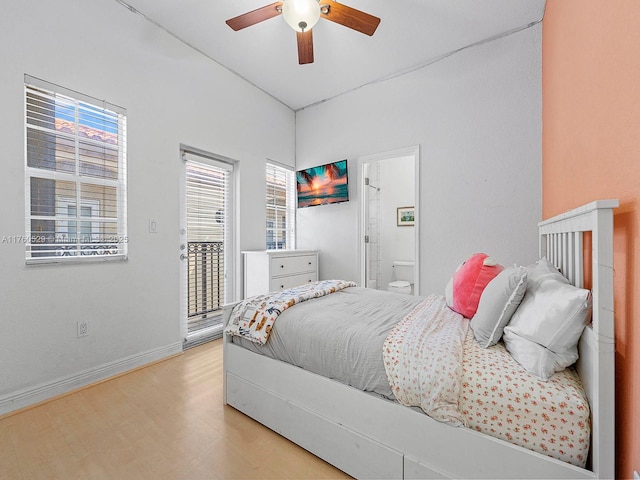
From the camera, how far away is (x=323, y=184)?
3.92 m

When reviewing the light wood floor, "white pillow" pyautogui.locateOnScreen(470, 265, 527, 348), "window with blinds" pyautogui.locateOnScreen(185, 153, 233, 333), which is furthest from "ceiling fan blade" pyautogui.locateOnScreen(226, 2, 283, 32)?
the light wood floor

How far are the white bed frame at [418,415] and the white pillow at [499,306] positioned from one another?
0.75 feet

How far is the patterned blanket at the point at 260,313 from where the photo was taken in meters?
1.66

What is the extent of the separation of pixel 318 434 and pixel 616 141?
66.2 inches

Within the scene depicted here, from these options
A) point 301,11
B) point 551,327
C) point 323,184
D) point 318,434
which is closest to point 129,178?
point 301,11

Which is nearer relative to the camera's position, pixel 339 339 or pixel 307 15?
pixel 339 339

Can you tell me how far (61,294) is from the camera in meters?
2.01

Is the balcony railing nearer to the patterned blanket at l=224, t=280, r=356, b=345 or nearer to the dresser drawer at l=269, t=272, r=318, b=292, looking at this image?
the dresser drawer at l=269, t=272, r=318, b=292

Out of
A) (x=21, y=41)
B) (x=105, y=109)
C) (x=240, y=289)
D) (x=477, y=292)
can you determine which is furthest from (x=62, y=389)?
(x=477, y=292)

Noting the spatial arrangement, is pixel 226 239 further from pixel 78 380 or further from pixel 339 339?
pixel 339 339

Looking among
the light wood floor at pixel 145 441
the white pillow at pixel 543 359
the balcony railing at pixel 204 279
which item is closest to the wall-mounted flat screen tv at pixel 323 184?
the balcony railing at pixel 204 279

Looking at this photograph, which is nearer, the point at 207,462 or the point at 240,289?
the point at 207,462

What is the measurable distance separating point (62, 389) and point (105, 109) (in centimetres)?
209

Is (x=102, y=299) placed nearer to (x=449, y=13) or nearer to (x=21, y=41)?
(x=21, y=41)
